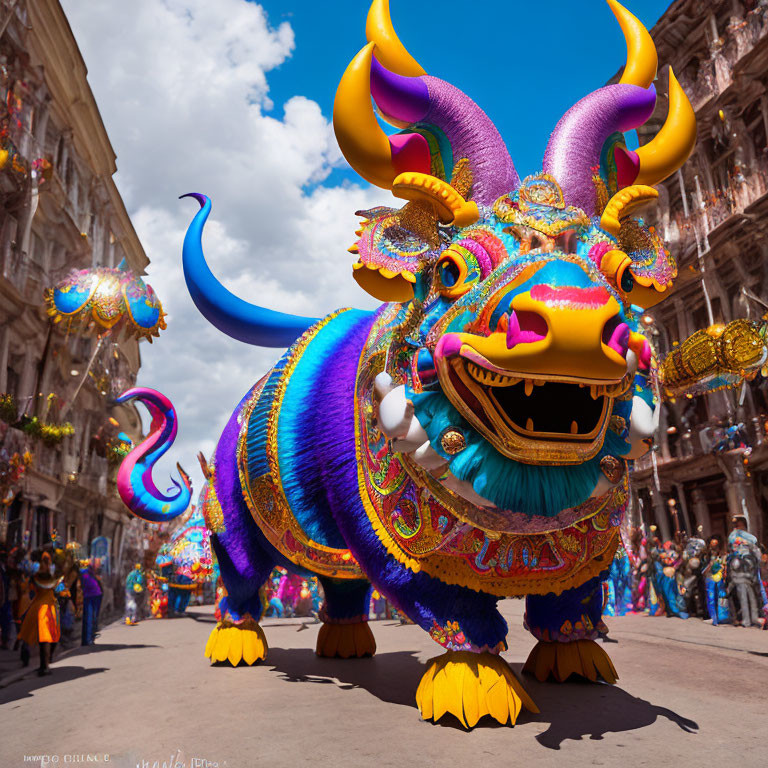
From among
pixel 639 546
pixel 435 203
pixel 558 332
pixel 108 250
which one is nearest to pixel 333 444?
pixel 435 203

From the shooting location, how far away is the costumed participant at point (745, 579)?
27.9 ft

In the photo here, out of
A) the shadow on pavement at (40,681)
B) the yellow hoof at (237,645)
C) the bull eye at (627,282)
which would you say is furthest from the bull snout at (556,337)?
the shadow on pavement at (40,681)

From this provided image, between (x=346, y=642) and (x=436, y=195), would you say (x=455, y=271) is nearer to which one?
(x=436, y=195)

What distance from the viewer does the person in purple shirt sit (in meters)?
8.42

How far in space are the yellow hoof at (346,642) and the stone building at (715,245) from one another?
10463 mm

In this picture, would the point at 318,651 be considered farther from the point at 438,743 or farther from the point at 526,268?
the point at 526,268

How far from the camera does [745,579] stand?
8.62m

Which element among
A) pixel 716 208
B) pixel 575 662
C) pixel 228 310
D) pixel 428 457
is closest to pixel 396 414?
pixel 428 457

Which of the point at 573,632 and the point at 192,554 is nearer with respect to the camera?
the point at 573,632

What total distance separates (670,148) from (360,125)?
1.49 meters

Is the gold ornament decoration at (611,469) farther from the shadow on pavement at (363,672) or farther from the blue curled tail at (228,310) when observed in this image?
the blue curled tail at (228,310)

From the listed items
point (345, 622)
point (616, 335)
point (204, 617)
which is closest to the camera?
point (616, 335)

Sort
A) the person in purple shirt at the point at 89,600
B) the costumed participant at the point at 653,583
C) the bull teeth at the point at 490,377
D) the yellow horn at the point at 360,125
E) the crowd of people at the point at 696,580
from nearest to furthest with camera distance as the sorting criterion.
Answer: the bull teeth at the point at 490,377 < the yellow horn at the point at 360,125 < the person in purple shirt at the point at 89,600 < the crowd of people at the point at 696,580 < the costumed participant at the point at 653,583

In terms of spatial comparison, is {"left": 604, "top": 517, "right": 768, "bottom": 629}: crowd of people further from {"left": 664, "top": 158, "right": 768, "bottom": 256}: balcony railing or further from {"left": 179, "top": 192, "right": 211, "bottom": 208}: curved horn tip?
{"left": 664, "top": 158, "right": 768, "bottom": 256}: balcony railing
